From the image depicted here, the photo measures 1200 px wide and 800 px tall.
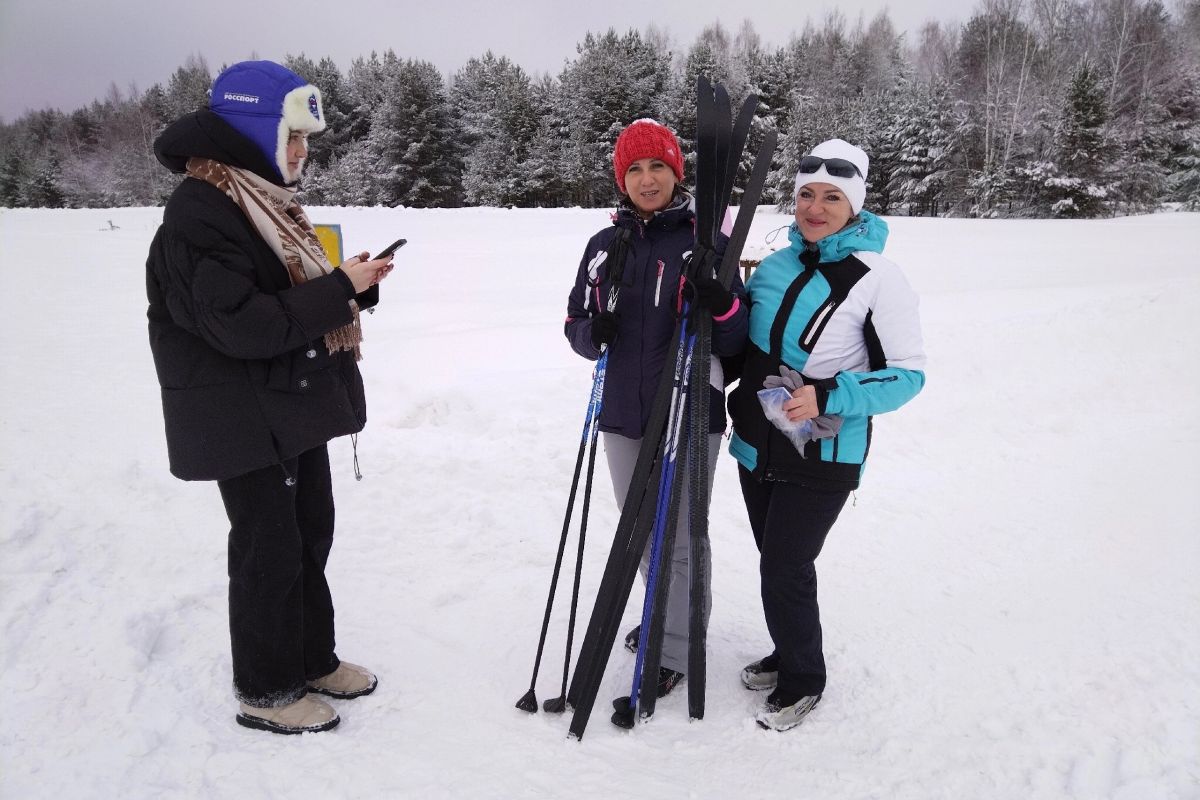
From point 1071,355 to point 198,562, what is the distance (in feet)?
23.9

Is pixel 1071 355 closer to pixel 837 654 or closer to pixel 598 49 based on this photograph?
pixel 837 654

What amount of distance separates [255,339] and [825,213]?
1772 millimetres

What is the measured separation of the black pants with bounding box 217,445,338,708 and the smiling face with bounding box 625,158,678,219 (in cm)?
144

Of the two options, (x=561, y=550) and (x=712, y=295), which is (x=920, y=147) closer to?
(x=712, y=295)

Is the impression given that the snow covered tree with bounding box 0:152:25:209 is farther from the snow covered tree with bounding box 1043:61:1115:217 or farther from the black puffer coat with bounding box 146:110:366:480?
the snow covered tree with bounding box 1043:61:1115:217

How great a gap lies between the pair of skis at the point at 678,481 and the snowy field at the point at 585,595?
0.20 metres

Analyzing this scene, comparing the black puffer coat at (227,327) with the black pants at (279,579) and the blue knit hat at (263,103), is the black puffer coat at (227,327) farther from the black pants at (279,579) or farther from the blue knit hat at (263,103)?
the black pants at (279,579)

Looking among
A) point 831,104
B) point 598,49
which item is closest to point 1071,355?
point 831,104

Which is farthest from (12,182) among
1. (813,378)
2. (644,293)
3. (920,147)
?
(813,378)

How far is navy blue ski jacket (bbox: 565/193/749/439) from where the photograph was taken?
234cm

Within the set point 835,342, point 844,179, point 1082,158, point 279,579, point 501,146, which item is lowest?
point 279,579

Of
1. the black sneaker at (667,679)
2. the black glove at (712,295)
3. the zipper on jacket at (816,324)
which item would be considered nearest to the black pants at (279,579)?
the black sneaker at (667,679)

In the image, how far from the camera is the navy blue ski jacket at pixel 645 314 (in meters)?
2.34

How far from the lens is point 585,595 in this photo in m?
3.22
